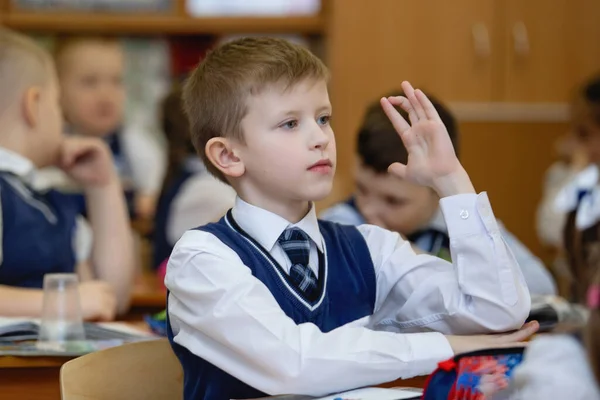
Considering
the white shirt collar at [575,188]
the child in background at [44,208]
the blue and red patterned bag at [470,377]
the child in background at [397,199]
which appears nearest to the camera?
the blue and red patterned bag at [470,377]

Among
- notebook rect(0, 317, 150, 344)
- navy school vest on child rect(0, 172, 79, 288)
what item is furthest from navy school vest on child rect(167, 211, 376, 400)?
navy school vest on child rect(0, 172, 79, 288)

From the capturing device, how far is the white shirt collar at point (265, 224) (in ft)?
5.03

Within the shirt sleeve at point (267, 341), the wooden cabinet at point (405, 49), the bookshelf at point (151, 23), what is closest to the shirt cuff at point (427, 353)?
the shirt sleeve at point (267, 341)

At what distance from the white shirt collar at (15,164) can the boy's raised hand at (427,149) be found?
1.10 metres

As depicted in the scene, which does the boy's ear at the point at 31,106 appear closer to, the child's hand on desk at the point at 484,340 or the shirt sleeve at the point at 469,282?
the shirt sleeve at the point at 469,282

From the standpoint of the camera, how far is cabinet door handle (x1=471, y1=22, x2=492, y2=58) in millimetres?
4844

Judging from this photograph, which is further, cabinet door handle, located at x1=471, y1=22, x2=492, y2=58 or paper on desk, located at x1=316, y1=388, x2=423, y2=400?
cabinet door handle, located at x1=471, y1=22, x2=492, y2=58

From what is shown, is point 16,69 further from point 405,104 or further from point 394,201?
point 405,104

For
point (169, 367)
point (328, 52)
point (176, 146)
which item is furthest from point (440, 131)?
point (328, 52)

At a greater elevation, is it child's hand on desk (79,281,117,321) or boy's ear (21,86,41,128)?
boy's ear (21,86,41,128)

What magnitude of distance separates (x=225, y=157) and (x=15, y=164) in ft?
3.17

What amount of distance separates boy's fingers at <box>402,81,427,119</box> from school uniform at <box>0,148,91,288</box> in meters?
1.09

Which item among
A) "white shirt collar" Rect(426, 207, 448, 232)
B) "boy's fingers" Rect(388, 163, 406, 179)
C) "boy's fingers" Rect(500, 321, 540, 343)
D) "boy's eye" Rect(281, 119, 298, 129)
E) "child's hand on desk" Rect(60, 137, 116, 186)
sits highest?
"boy's eye" Rect(281, 119, 298, 129)

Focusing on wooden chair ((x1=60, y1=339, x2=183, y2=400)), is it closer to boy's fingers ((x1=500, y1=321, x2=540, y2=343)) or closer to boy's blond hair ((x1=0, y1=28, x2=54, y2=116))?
boy's fingers ((x1=500, y1=321, x2=540, y2=343))
